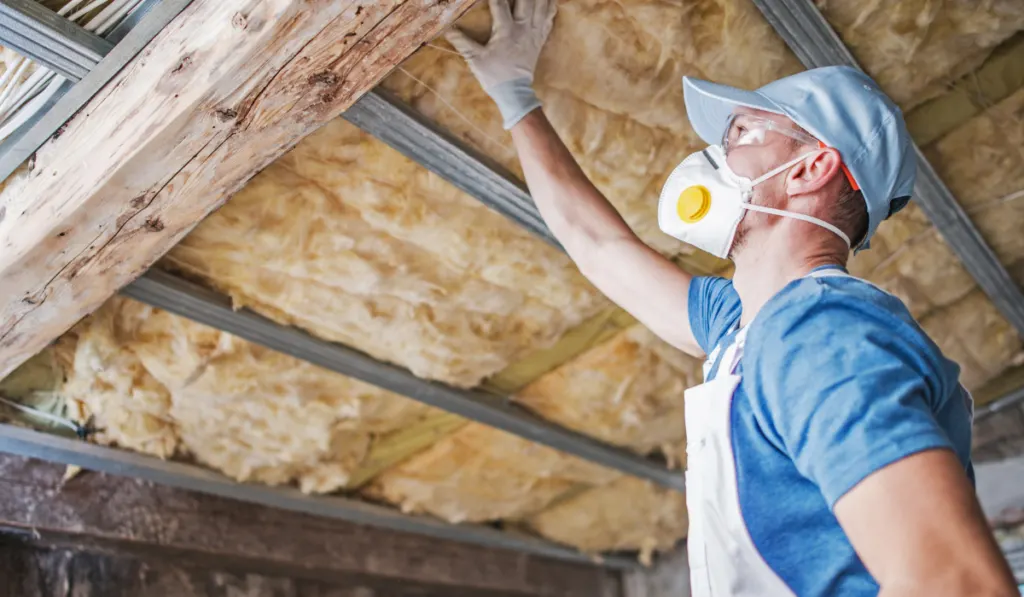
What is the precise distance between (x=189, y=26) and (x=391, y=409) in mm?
1468

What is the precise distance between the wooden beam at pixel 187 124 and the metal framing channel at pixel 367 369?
29 cm

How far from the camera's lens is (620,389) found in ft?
9.21

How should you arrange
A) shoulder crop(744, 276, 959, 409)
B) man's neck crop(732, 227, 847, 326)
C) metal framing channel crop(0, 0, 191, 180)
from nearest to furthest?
1. shoulder crop(744, 276, 959, 409)
2. man's neck crop(732, 227, 847, 326)
3. metal framing channel crop(0, 0, 191, 180)

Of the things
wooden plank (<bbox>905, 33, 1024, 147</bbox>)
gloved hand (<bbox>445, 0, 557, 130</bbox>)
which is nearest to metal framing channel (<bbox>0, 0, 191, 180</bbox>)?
gloved hand (<bbox>445, 0, 557, 130</bbox>)

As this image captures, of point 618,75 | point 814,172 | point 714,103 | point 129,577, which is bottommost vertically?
point 129,577

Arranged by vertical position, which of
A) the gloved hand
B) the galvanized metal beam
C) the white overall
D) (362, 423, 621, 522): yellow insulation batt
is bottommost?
the white overall

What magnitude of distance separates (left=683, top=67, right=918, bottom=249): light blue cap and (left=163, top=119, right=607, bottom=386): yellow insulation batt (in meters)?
0.82

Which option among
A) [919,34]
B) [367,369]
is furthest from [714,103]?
[367,369]

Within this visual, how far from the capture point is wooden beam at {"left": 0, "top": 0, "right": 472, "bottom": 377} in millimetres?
1342

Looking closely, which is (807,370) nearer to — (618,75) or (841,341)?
(841,341)

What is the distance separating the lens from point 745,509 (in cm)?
108

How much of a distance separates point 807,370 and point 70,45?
3.94ft

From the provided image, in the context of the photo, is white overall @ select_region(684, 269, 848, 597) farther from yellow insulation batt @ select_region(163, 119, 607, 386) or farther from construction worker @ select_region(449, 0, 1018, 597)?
yellow insulation batt @ select_region(163, 119, 607, 386)

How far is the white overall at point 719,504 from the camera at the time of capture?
3.55 ft
